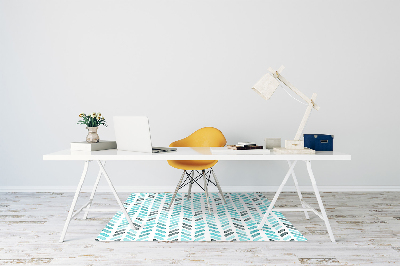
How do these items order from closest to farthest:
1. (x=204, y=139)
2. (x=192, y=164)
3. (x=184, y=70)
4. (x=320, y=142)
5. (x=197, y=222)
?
1. (x=320, y=142)
2. (x=197, y=222)
3. (x=192, y=164)
4. (x=204, y=139)
5. (x=184, y=70)

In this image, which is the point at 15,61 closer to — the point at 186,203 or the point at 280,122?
the point at 186,203

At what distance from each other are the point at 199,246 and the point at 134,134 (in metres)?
0.90

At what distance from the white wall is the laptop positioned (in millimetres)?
1554

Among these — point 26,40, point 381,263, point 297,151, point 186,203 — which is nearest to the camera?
point 381,263

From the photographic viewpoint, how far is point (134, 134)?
2260 millimetres

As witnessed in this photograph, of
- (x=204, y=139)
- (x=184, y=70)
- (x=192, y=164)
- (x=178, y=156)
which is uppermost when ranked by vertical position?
(x=184, y=70)

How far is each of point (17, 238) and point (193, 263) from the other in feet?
4.48

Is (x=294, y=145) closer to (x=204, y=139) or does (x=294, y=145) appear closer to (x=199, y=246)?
(x=199, y=246)

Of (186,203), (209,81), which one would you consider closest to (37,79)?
(209,81)

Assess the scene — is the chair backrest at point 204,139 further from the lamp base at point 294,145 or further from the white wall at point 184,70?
the lamp base at point 294,145

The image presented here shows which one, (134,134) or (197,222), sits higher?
(134,134)

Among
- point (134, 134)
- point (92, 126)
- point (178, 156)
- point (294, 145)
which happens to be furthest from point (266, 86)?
point (92, 126)

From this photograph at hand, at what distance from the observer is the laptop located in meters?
2.18

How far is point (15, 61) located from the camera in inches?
152
